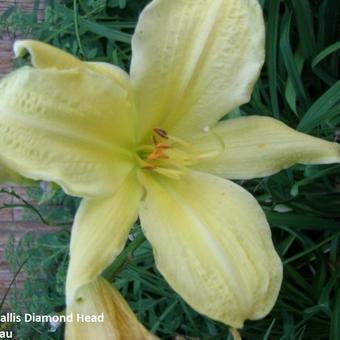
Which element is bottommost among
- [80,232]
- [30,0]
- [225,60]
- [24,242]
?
[24,242]

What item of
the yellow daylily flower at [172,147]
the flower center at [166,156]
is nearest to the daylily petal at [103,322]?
the yellow daylily flower at [172,147]

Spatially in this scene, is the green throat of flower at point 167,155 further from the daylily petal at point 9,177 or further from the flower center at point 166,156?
the daylily petal at point 9,177

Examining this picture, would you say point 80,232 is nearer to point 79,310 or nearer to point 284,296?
point 79,310

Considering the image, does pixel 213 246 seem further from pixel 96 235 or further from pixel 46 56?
pixel 46 56

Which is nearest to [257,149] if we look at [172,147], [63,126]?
[172,147]

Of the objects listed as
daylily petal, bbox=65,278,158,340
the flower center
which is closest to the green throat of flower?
the flower center

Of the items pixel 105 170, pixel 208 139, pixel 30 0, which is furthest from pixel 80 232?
pixel 30 0

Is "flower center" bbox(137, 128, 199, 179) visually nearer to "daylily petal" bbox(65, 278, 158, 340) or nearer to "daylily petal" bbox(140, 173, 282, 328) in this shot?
"daylily petal" bbox(140, 173, 282, 328)
